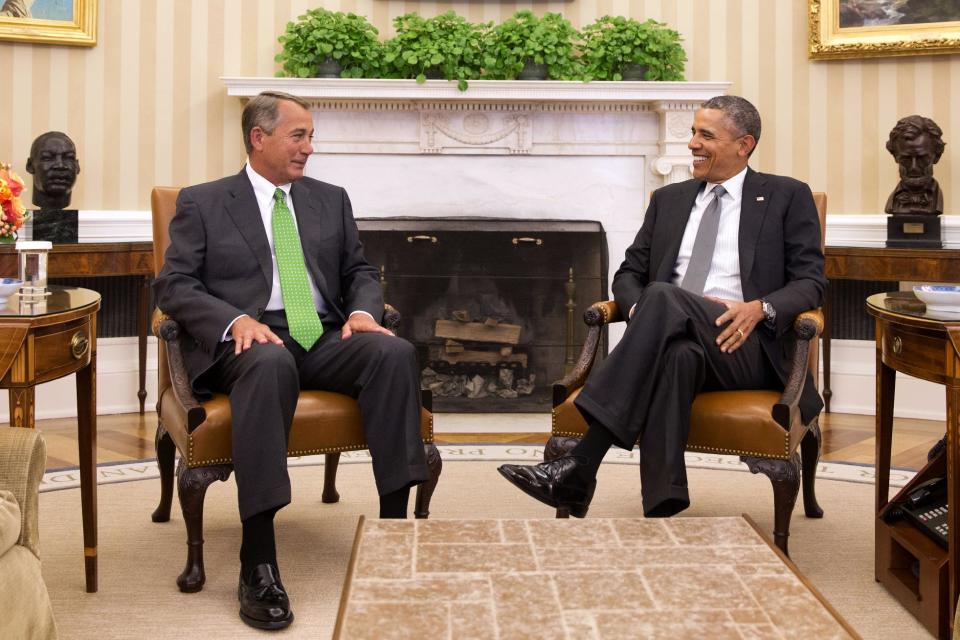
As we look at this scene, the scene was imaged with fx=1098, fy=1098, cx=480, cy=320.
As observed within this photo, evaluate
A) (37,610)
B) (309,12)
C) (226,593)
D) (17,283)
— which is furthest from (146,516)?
(309,12)

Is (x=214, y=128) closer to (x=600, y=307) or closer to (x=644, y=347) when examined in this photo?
(x=600, y=307)

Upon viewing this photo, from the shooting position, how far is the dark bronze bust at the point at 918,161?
5.21 m

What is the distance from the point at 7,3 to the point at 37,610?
4.22 meters

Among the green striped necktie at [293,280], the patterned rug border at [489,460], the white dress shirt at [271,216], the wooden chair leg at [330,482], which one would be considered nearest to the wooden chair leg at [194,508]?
the green striped necktie at [293,280]

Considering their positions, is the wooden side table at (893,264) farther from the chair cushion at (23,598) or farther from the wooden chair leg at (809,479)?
the chair cushion at (23,598)

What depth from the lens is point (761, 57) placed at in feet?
19.2

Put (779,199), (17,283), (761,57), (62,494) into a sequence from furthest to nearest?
1. (761,57)
2. (62,494)
3. (779,199)
4. (17,283)

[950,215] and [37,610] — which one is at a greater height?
[950,215]

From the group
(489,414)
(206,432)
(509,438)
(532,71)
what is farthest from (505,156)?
(206,432)

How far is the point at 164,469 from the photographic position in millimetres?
3689

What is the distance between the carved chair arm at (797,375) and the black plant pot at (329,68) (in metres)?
3.02

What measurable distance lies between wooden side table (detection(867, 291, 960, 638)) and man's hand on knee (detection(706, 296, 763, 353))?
0.35 meters

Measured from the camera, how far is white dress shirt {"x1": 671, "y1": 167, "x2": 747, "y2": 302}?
3.66m

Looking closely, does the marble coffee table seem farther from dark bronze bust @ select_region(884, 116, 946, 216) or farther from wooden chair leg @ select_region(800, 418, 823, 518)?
dark bronze bust @ select_region(884, 116, 946, 216)
